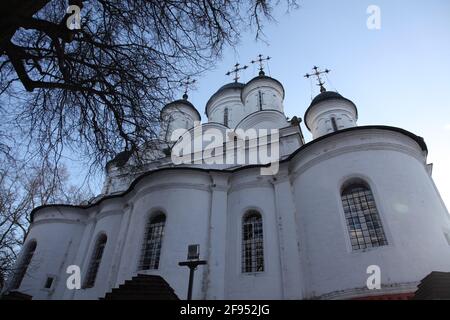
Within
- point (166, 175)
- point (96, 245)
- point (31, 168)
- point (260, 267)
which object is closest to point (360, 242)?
point (260, 267)

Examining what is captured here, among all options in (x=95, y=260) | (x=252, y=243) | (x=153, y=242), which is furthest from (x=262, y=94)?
(x=95, y=260)

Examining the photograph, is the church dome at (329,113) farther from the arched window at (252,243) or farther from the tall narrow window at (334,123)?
the arched window at (252,243)

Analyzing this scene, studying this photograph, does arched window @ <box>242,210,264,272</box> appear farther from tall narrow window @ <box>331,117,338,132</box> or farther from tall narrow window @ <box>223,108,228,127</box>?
tall narrow window @ <box>223,108,228,127</box>

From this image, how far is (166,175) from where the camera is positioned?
14.7 m

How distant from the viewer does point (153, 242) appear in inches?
543

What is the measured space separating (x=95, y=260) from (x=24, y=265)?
474cm

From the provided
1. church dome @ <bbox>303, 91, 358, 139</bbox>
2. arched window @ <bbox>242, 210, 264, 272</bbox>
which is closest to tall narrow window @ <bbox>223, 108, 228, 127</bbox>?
church dome @ <bbox>303, 91, 358, 139</bbox>

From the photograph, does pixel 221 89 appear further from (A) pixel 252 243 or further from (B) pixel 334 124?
(A) pixel 252 243

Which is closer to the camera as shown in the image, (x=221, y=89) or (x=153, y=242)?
(x=153, y=242)

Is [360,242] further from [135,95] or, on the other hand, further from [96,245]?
[96,245]

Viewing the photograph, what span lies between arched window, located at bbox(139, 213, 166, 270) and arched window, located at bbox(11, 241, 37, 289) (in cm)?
751

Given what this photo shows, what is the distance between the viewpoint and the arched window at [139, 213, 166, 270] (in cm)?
1319

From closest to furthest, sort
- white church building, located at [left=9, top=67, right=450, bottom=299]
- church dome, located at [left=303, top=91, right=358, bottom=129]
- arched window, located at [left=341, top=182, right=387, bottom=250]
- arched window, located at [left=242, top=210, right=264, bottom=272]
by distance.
→ white church building, located at [left=9, top=67, right=450, bottom=299], arched window, located at [left=341, top=182, right=387, bottom=250], arched window, located at [left=242, top=210, right=264, bottom=272], church dome, located at [left=303, top=91, right=358, bottom=129]

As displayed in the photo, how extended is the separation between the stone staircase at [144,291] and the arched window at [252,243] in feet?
13.9
